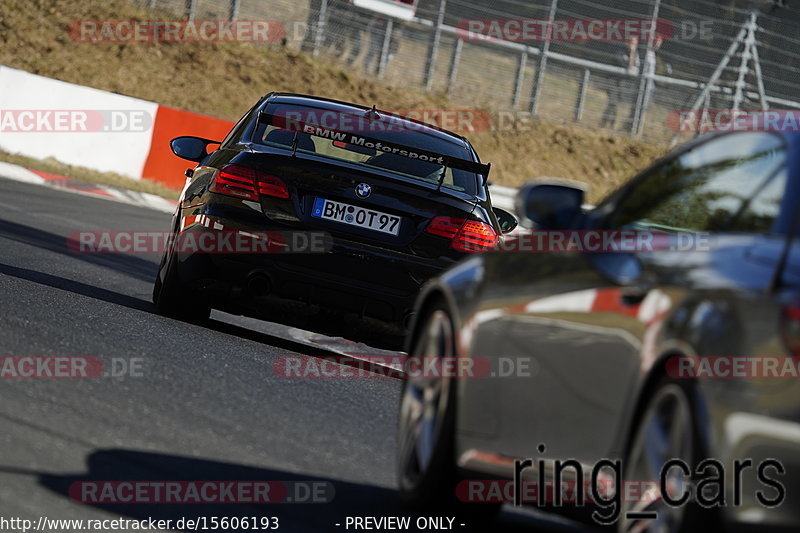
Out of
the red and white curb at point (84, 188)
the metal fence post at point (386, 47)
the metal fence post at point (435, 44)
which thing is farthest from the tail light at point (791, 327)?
the metal fence post at point (435, 44)

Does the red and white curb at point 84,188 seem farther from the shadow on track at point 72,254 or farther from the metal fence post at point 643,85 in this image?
the metal fence post at point 643,85

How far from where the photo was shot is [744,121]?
4891 millimetres

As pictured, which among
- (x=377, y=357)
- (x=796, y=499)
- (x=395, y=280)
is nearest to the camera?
(x=796, y=499)

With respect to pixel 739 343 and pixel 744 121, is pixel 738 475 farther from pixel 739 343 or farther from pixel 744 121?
pixel 744 121

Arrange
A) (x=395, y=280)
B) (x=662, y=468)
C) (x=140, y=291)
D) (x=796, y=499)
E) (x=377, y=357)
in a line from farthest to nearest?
(x=140, y=291), (x=377, y=357), (x=395, y=280), (x=662, y=468), (x=796, y=499)

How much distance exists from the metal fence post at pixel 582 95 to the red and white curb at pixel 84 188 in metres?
14.8

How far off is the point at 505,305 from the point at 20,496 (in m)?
1.67

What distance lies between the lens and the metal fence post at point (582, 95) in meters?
36.3

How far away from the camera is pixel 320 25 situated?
37.0 metres

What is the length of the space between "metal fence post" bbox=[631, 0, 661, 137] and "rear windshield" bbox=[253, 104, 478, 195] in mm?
26543

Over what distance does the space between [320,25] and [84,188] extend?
47.0 ft

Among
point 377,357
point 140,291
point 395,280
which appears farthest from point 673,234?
point 140,291

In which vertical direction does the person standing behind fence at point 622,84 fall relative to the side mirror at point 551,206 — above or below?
above

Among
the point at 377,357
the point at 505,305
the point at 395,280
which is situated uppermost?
the point at 505,305
